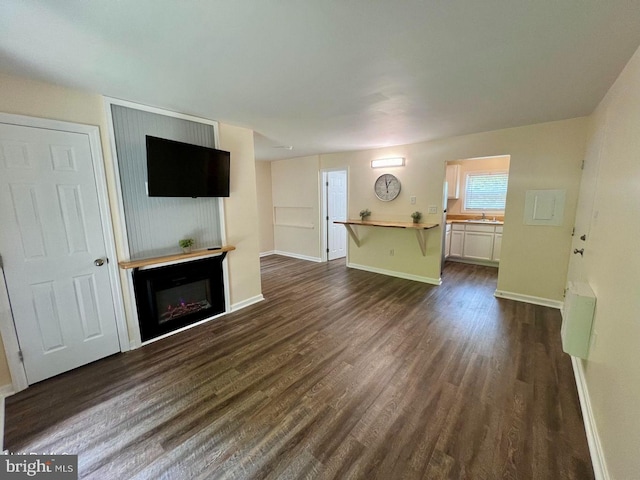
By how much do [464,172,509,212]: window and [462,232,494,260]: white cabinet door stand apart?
804mm

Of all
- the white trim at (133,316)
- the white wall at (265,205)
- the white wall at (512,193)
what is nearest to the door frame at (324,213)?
the white wall at (512,193)

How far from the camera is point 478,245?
5430 mm

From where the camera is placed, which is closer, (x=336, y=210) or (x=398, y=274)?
(x=398, y=274)

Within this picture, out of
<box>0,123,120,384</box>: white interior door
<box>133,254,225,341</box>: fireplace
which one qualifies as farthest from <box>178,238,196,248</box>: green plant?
<box>0,123,120,384</box>: white interior door

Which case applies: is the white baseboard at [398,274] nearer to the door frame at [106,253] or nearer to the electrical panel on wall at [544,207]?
the electrical panel on wall at [544,207]

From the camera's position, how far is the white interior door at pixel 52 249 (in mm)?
1938

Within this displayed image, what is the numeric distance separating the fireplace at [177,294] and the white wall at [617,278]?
11.1ft

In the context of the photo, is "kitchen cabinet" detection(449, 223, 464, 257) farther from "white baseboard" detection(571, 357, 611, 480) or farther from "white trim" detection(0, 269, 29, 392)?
"white trim" detection(0, 269, 29, 392)

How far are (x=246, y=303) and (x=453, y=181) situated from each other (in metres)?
5.23

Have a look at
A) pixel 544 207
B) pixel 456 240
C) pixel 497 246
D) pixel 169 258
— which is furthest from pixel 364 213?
pixel 169 258

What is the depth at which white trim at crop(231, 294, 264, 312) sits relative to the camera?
3477mm

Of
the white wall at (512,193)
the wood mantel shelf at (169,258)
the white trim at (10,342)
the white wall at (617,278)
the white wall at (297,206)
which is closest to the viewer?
the white wall at (617,278)

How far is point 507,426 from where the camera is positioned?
5.50ft

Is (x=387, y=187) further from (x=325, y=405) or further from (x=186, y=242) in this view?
(x=325, y=405)
